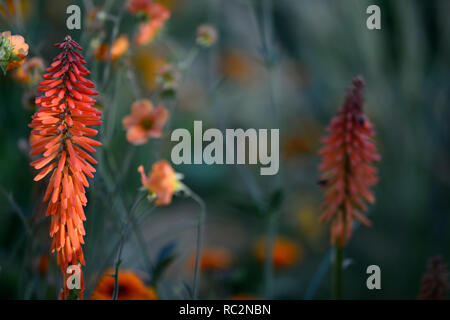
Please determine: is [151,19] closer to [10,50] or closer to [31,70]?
[31,70]

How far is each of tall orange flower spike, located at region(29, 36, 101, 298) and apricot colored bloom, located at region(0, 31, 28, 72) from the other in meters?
0.11

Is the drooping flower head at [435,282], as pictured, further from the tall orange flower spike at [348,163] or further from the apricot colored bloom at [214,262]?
the apricot colored bloom at [214,262]

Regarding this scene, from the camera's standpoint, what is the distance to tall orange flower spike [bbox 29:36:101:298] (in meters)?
0.75

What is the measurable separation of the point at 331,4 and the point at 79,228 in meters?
2.07

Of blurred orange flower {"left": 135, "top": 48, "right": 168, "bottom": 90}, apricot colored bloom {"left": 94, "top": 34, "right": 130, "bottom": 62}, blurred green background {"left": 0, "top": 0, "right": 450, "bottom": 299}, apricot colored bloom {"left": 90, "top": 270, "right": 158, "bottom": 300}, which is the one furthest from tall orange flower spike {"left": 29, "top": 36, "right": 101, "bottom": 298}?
blurred orange flower {"left": 135, "top": 48, "right": 168, "bottom": 90}

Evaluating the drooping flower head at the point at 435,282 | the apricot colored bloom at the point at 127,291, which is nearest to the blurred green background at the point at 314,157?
the apricot colored bloom at the point at 127,291

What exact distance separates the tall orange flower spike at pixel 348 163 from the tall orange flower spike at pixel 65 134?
0.48 metres

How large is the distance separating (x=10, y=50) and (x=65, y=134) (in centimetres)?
20

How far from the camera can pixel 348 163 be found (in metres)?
1.07

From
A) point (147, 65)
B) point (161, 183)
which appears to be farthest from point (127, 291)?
point (147, 65)

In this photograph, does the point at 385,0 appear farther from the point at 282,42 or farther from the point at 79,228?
the point at 79,228

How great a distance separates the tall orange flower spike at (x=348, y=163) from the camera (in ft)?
3.33

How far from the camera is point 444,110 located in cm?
229
